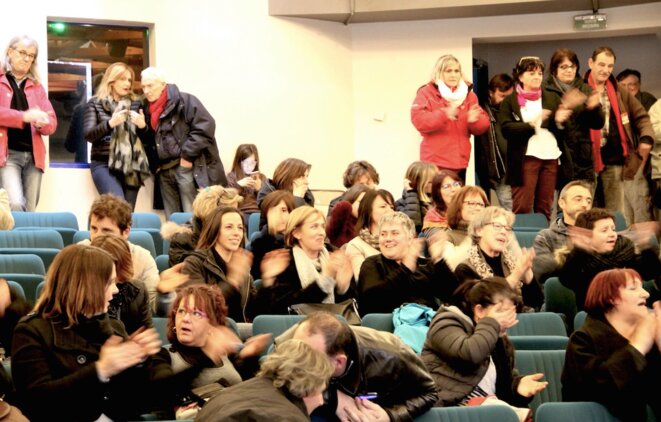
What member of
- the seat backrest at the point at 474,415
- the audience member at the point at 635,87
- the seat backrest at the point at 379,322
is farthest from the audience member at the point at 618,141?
the seat backrest at the point at 474,415

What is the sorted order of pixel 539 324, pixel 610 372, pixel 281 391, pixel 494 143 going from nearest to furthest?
1. pixel 281 391
2. pixel 610 372
3. pixel 539 324
4. pixel 494 143

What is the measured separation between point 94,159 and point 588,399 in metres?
6.09

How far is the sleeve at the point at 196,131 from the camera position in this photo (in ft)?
33.5

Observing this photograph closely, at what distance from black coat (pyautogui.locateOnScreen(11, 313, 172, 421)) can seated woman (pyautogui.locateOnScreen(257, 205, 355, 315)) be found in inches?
82.5

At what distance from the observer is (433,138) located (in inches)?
397

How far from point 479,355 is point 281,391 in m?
1.32

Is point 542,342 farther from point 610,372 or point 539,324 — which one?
point 610,372

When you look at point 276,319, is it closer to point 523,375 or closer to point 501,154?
point 523,375

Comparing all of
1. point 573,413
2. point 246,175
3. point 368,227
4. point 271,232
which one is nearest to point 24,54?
point 246,175

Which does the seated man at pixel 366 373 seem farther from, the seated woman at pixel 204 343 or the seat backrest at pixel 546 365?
the seat backrest at pixel 546 365

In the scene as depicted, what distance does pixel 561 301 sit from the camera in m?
6.86

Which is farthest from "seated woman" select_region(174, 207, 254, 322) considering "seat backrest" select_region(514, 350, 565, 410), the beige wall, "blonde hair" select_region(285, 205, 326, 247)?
the beige wall

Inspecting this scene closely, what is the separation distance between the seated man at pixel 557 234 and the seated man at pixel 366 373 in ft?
9.36

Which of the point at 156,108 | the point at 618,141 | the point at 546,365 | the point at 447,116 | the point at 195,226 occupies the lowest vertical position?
the point at 546,365
